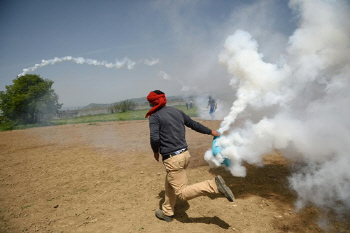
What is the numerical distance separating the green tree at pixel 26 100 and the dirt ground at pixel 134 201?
76.3ft

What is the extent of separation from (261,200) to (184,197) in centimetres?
171

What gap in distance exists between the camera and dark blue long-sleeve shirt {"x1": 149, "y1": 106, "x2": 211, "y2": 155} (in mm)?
3520

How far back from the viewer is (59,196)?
5.05 m

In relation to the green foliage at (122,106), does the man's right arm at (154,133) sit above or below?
below

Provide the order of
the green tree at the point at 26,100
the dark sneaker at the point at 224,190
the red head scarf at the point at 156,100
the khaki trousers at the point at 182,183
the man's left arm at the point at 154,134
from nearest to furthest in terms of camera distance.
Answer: the dark sneaker at the point at 224,190 < the khaki trousers at the point at 182,183 < the man's left arm at the point at 154,134 < the red head scarf at the point at 156,100 < the green tree at the point at 26,100

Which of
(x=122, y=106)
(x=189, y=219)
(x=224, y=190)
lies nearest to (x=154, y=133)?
(x=224, y=190)

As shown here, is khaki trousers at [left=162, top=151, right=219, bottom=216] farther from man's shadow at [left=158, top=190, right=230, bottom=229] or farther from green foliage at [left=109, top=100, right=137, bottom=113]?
green foliage at [left=109, top=100, right=137, bottom=113]

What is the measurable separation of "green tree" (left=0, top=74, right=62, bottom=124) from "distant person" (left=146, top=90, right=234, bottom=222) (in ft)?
94.3

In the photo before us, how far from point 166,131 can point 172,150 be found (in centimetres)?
32

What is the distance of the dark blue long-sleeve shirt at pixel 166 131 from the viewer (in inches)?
139

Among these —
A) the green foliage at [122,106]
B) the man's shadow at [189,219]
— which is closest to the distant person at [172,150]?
the man's shadow at [189,219]

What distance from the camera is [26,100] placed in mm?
26984

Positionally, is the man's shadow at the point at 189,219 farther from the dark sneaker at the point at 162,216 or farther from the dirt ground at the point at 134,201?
the dark sneaker at the point at 162,216

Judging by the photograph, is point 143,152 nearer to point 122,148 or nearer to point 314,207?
point 122,148
